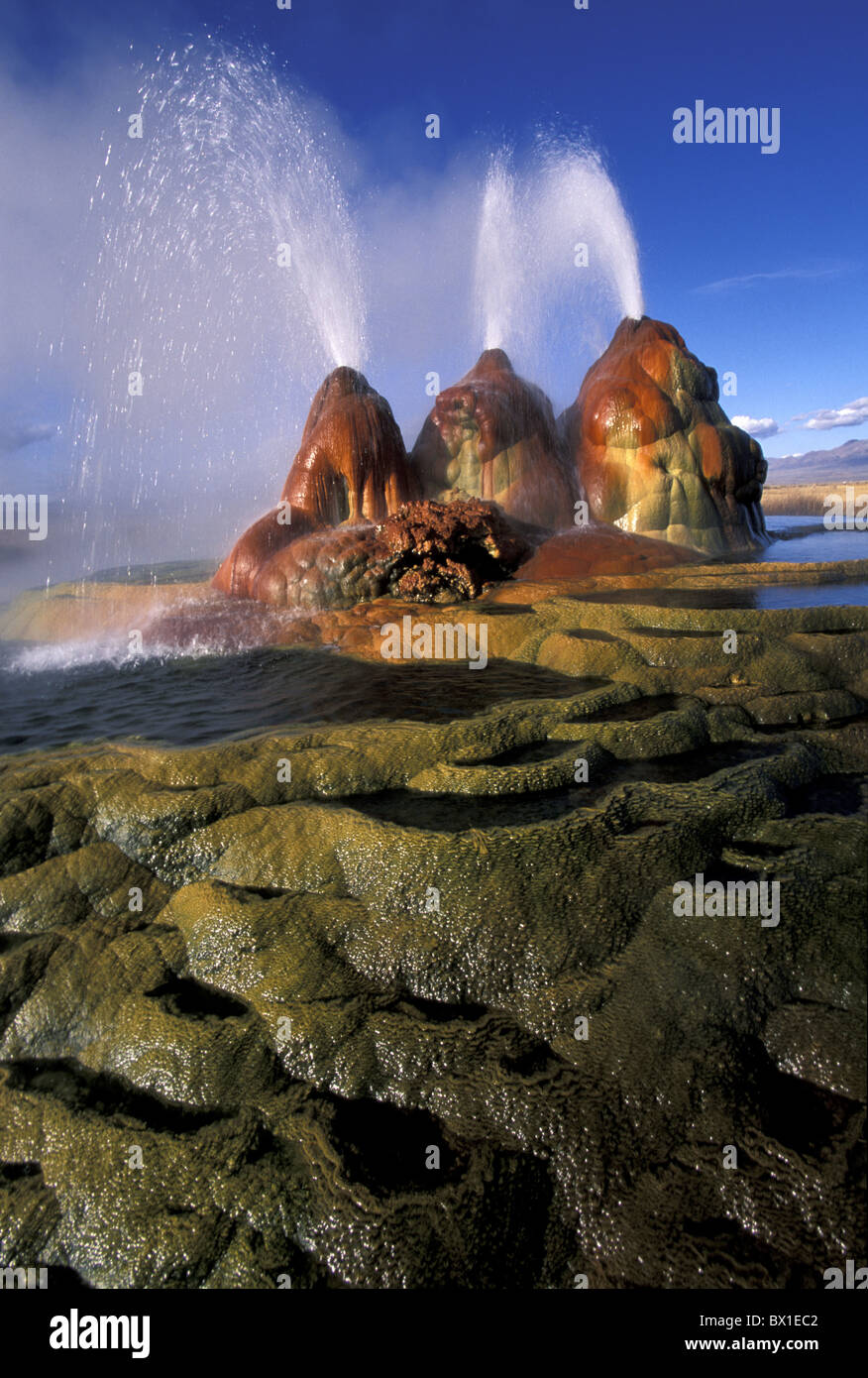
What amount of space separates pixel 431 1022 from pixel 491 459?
1649 cm

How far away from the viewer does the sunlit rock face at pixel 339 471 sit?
15.8 metres

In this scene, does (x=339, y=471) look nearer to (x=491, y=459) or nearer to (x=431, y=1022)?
(x=491, y=459)

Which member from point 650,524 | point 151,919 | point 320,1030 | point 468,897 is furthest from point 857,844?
point 650,524

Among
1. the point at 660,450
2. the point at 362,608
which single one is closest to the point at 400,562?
the point at 362,608

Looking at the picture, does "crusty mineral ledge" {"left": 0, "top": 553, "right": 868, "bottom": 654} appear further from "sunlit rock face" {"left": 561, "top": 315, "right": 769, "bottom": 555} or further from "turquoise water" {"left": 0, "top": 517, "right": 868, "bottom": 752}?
"sunlit rock face" {"left": 561, "top": 315, "right": 769, "bottom": 555}

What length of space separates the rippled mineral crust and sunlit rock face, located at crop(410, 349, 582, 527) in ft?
43.5

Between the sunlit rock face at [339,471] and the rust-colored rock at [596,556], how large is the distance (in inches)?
164

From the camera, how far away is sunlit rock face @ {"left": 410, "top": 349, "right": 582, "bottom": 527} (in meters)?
18.0

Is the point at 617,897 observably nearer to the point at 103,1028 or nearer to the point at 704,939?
the point at 704,939

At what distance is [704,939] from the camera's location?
384 centimetres

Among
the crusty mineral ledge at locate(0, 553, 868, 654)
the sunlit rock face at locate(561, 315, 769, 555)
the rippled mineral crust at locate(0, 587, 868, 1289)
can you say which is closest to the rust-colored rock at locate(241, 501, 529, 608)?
the crusty mineral ledge at locate(0, 553, 868, 654)

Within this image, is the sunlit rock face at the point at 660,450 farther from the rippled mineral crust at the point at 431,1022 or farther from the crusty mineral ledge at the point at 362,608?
the rippled mineral crust at the point at 431,1022

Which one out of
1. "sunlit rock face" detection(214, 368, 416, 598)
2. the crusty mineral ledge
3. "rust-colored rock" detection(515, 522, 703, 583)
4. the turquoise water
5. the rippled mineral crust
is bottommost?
the rippled mineral crust

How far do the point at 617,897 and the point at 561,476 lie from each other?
16.1 meters
